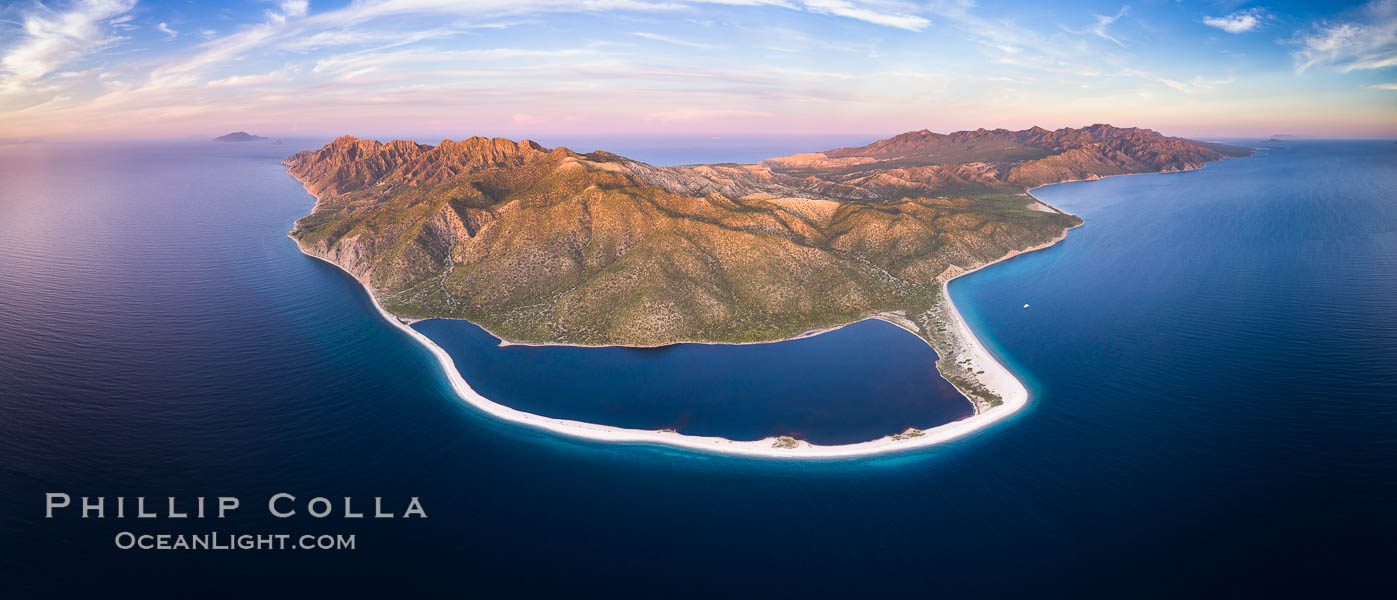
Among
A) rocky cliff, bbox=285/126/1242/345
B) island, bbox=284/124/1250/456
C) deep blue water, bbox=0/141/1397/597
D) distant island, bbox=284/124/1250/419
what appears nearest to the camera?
deep blue water, bbox=0/141/1397/597

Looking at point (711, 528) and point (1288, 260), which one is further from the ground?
point (1288, 260)

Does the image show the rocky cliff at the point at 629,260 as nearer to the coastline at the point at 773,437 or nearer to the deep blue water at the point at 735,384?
the deep blue water at the point at 735,384

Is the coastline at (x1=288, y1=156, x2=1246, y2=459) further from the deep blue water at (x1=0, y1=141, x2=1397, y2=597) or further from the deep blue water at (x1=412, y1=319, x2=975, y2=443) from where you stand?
the deep blue water at (x1=0, y1=141, x2=1397, y2=597)

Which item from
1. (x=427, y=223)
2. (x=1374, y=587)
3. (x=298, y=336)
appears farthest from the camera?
(x=427, y=223)

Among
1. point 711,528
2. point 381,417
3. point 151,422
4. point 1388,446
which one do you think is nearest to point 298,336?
point 151,422

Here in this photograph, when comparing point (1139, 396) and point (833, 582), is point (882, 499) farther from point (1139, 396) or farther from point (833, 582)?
point (1139, 396)

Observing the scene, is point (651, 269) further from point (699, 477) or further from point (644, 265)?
point (699, 477)

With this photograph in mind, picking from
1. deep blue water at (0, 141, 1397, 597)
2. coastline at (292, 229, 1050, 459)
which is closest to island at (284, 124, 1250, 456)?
coastline at (292, 229, 1050, 459)
